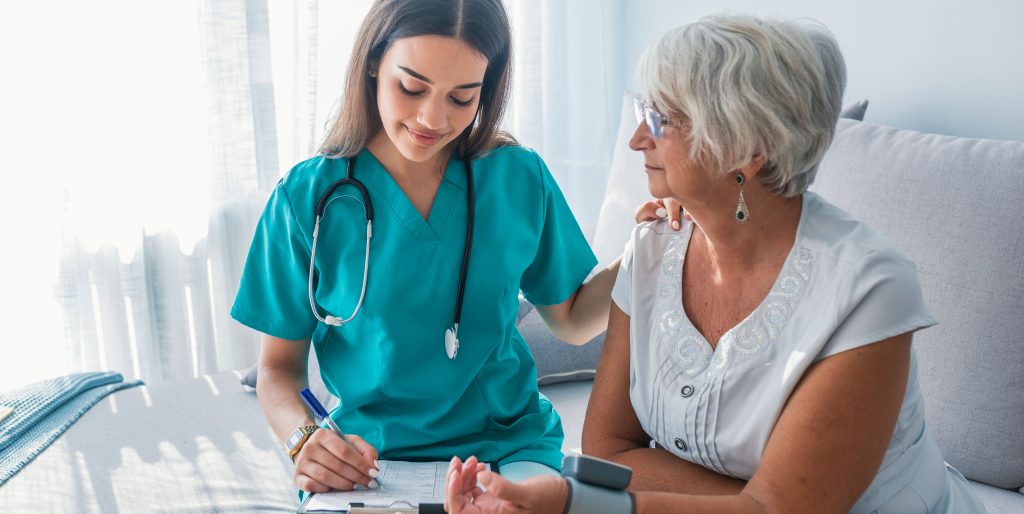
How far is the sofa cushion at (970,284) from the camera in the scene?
1.51 m

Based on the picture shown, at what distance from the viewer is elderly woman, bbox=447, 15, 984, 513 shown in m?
1.08

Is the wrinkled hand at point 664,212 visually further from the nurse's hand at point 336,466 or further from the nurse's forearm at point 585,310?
the nurse's hand at point 336,466

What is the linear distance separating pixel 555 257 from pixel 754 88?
0.51 metres

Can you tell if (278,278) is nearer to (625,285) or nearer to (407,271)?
(407,271)

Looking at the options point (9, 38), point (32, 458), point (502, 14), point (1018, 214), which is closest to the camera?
point (502, 14)

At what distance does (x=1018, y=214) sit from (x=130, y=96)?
1987 mm

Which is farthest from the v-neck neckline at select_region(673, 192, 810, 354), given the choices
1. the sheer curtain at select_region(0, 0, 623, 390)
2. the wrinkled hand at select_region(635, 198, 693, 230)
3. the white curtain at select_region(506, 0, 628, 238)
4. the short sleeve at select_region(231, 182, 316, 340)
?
the white curtain at select_region(506, 0, 628, 238)

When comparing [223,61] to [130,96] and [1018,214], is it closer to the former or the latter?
[130,96]

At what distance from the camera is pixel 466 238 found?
1.40 meters

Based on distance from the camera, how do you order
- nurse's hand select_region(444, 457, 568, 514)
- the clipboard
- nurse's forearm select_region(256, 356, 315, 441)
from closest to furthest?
nurse's hand select_region(444, 457, 568, 514)
the clipboard
nurse's forearm select_region(256, 356, 315, 441)

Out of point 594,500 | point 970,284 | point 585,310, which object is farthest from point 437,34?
point 970,284

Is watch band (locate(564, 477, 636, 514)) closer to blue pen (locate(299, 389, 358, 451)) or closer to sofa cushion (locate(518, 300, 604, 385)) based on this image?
blue pen (locate(299, 389, 358, 451))

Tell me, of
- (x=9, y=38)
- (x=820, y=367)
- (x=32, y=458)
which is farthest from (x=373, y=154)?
(x=9, y=38)

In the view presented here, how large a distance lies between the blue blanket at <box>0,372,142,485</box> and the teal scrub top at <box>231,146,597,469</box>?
2.20 ft
